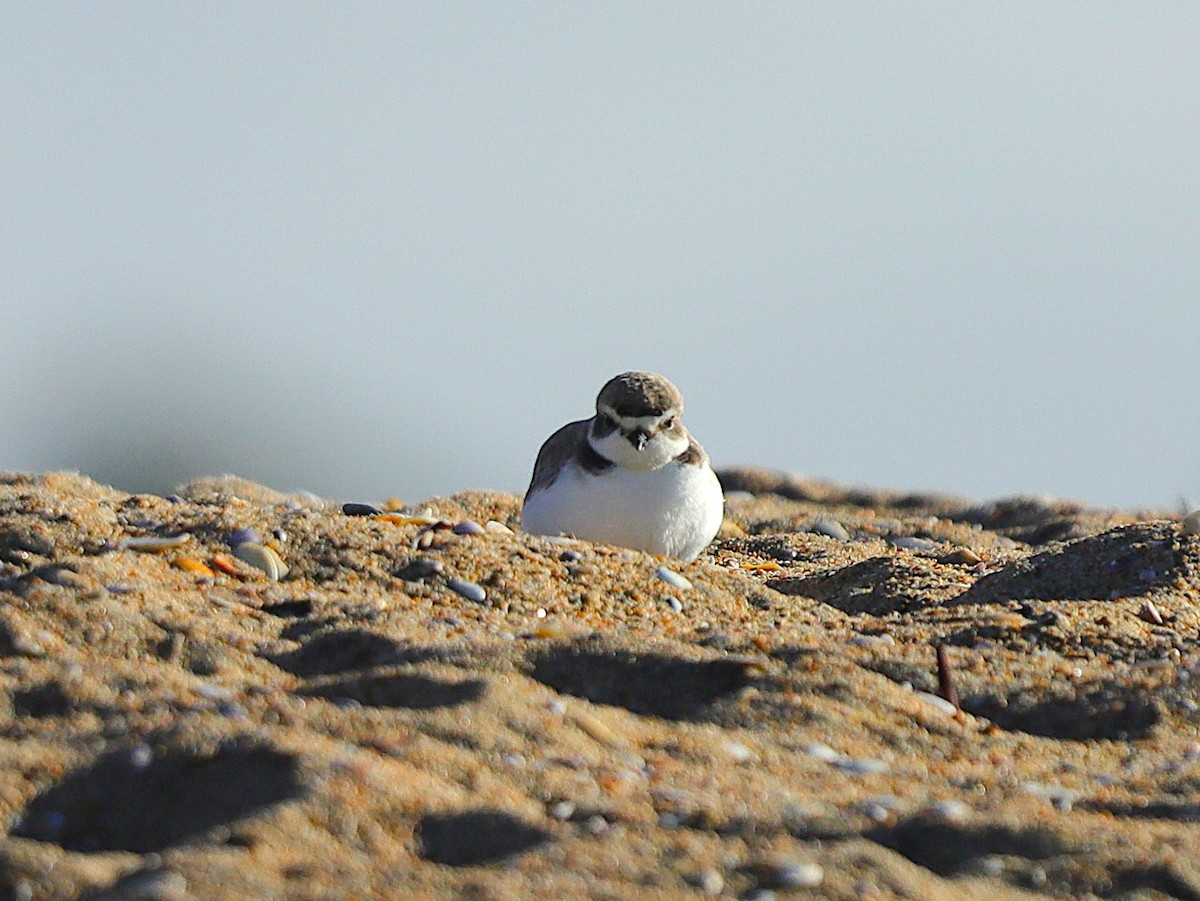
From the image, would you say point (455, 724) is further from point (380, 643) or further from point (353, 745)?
point (380, 643)

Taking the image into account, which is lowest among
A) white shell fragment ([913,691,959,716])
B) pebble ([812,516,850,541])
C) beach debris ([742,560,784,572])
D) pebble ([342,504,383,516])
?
pebble ([342,504,383,516])

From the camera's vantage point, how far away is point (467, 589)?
5.12 meters

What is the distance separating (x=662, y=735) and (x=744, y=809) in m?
0.49

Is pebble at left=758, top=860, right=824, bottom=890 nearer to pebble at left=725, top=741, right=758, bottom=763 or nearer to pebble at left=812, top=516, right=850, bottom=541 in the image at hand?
pebble at left=725, top=741, right=758, bottom=763

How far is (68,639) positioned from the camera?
4043 mm

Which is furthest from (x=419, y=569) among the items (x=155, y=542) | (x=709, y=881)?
(x=709, y=881)

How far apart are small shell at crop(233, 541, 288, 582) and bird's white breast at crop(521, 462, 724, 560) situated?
5.27ft

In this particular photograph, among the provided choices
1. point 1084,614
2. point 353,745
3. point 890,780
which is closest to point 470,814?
point 353,745

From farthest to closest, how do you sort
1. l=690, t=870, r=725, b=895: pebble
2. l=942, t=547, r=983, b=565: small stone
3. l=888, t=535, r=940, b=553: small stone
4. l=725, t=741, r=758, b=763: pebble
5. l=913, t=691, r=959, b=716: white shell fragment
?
l=888, t=535, r=940, b=553: small stone, l=942, t=547, r=983, b=565: small stone, l=913, t=691, r=959, b=716: white shell fragment, l=725, t=741, r=758, b=763: pebble, l=690, t=870, r=725, b=895: pebble

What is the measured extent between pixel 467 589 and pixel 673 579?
0.76 m

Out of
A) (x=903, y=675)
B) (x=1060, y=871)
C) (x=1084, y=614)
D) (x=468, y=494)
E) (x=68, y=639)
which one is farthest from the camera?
(x=468, y=494)

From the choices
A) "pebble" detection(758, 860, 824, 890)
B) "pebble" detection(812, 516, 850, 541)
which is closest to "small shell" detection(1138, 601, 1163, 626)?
"pebble" detection(758, 860, 824, 890)

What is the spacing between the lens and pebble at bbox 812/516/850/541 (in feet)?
28.5

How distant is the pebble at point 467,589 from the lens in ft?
16.7
